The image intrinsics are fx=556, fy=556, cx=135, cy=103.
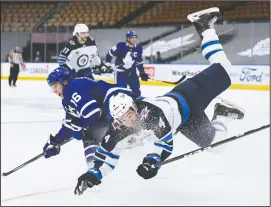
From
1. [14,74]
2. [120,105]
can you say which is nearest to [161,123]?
[120,105]

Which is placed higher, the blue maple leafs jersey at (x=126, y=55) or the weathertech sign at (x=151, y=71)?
the blue maple leafs jersey at (x=126, y=55)

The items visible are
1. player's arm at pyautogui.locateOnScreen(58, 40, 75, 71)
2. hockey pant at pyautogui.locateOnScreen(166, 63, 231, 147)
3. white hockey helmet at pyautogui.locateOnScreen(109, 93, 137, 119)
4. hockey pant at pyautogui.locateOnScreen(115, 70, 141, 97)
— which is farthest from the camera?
hockey pant at pyautogui.locateOnScreen(115, 70, 141, 97)

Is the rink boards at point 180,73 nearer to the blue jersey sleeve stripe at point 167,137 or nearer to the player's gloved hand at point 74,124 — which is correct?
the player's gloved hand at point 74,124

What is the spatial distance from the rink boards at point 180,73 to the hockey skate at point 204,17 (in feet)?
13.1

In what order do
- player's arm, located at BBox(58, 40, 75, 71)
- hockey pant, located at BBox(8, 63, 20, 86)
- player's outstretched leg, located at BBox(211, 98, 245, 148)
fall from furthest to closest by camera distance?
hockey pant, located at BBox(8, 63, 20, 86)
player's arm, located at BBox(58, 40, 75, 71)
player's outstretched leg, located at BBox(211, 98, 245, 148)

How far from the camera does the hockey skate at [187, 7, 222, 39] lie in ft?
7.46

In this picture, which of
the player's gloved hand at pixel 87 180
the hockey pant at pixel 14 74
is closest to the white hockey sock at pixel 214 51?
the player's gloved hand at pixel 87 180

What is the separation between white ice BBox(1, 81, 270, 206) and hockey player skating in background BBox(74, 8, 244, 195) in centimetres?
22

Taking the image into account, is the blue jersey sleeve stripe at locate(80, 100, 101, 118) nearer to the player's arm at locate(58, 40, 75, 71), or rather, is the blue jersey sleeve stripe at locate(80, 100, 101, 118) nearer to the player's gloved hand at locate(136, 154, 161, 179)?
the player's gloved hand at locate(136, 154, 161, 179)

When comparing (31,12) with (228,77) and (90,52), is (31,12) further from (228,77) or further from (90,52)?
(228,77)

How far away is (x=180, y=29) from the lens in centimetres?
851

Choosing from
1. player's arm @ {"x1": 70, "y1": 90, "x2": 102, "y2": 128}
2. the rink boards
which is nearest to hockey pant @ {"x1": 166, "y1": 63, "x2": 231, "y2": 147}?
player's arm @ {"x1": 70, "y1": 90, "x2": 102, "y2": 128}

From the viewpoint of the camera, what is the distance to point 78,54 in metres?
3.83

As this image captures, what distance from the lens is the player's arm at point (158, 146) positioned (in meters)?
1.81
